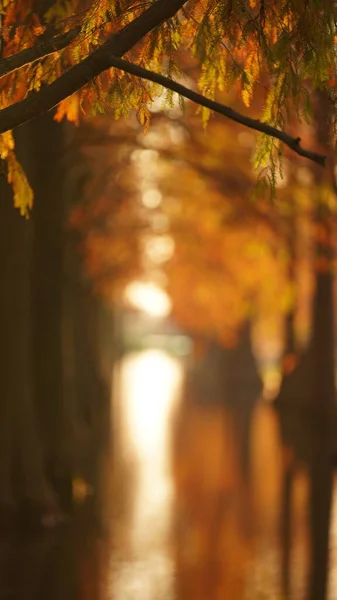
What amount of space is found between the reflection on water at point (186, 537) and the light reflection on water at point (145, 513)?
2 centimetres

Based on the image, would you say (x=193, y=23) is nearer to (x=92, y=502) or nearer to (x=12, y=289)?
(x=12, y=289)

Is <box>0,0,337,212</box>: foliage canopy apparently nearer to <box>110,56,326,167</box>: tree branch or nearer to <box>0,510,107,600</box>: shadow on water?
<box>110,56,326,167</box>: tree branch

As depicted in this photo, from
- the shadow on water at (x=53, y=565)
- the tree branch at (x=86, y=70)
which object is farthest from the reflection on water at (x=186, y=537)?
the tree branch at (x=86, y=70)

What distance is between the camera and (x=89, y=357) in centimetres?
4016

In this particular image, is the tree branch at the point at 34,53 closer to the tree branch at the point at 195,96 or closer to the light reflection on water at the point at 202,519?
the tree branch at the point at 195,96

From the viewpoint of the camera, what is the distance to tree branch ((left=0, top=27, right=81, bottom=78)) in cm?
843

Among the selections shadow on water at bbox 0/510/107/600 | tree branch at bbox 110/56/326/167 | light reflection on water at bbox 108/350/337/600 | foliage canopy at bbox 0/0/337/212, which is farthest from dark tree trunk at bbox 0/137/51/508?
tree branch at bbox 110/56/326/167

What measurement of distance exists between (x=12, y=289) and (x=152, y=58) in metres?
10.00

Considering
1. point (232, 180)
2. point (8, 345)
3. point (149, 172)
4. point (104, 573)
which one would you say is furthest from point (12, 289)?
point (149, 172)

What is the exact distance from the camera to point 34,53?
335 inches

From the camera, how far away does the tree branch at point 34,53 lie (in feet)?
27.7

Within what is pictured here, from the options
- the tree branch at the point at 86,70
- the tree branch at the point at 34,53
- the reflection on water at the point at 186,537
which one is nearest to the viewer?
the tree branch at the point at 86,70

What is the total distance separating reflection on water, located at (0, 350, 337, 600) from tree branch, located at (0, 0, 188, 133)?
5.82 meters

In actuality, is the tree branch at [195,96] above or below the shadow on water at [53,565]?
above
